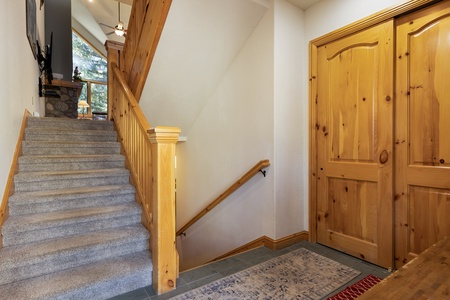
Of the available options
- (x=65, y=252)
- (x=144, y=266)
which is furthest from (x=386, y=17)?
(x=65, y=252)

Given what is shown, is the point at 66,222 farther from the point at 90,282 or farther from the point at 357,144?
the point at 357,144

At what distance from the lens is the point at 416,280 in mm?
1151

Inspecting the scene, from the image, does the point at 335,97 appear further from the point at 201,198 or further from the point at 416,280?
the point at 201,198

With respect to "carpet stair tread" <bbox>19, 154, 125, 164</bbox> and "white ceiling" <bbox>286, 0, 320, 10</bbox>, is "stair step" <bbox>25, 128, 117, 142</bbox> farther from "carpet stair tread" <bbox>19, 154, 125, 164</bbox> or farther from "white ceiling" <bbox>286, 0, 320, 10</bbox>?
"white ceiling" <bbox>286, 0, 320, 10</bbox>

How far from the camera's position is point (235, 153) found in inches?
127

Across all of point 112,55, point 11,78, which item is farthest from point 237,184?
point 112,55

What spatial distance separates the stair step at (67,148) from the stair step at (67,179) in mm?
427

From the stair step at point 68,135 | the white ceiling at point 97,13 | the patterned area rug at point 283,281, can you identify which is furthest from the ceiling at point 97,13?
the patterned area rug at point 283,281

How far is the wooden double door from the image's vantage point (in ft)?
6.23

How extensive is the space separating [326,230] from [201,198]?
207 centimetres

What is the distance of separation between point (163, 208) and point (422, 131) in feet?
6.96

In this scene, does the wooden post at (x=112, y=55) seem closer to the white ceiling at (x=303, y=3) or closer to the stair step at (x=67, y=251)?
the stair step at (x=67, y=251)

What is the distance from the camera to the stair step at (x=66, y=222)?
1898mm

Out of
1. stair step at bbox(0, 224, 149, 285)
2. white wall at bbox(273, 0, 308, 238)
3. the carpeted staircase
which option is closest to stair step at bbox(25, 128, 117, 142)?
the carpeted staircase
